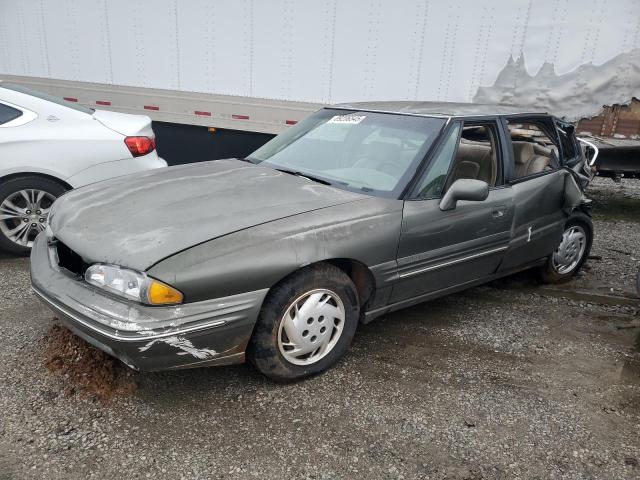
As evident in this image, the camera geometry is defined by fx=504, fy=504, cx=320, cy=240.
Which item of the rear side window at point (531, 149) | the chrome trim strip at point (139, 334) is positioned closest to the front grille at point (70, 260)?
the chrome trim strip at point (139, 334)

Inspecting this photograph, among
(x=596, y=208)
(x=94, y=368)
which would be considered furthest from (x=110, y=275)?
(x=596, y=208)

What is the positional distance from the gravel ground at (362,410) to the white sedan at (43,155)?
104 cm

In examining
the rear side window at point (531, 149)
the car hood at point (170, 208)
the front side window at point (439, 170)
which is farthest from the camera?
the rear side window at point (531, 149)

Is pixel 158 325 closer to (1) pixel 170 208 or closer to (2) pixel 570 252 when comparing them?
(1) pixel 170 208

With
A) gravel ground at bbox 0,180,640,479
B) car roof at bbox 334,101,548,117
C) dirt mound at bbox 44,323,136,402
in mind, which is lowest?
gravel ground at bbox 0,180,640,479

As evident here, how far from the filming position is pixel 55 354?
2971 millimetres

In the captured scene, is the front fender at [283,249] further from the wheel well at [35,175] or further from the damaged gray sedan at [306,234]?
the wheel well at [35,175]

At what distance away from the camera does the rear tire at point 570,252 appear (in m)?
4.42

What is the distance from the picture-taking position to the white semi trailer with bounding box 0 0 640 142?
559 cm

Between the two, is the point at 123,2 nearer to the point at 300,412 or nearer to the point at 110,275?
the point at 110,275

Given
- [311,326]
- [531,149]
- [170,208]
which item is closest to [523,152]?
[531,149]

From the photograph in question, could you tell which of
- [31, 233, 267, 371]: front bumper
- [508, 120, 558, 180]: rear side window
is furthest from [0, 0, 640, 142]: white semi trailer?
[31, 233, 267, 371]: front bumper

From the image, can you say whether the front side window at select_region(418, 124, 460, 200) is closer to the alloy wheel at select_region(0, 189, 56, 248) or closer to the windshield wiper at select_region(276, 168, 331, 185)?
the windshield wiper at select_region(276, 168, 331, 185)

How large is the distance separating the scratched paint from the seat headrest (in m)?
2.81
